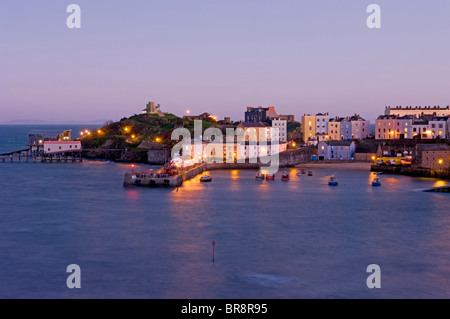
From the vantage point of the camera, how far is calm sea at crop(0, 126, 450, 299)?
20.6 metres

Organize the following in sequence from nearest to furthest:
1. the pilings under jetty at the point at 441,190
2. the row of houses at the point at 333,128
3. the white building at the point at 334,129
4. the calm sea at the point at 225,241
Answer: the calm sea at the point at 225,241 < the pilings under jetty at the point at 441,190 < the row of houses at the point at 333,128 < the white building at the point at 334,129

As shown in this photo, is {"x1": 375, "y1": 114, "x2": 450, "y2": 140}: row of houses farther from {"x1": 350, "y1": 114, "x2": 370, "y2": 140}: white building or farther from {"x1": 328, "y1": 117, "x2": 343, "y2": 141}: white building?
{"x1": 328, "y1": 117, "x2": 343, "y2": 141}: white building

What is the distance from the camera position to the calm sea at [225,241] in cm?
2062

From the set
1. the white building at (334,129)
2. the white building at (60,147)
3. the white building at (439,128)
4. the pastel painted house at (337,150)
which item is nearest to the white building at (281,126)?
the white building at (334,129)

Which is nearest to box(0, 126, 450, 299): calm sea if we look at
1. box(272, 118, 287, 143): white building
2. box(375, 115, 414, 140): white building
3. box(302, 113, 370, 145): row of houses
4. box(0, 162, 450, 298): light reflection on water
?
box(0, 162, 450, 298): light reflection on water

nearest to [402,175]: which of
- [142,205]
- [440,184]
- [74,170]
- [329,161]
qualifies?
[440,184]

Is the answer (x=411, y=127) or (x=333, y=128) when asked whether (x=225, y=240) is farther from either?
(x=333, y=128)

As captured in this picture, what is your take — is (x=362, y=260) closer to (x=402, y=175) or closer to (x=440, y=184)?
(x=440, y=184)

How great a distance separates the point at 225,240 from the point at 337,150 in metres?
51.3

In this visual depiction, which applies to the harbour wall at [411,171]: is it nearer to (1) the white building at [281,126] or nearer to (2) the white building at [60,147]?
(1) the white building at [281,126]

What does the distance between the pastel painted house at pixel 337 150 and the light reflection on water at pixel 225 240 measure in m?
25.9

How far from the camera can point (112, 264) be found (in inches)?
926

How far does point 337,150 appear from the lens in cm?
7681

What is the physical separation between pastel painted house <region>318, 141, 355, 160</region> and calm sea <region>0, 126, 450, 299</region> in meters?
26.0
